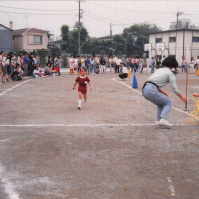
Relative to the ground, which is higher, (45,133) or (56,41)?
(56,41)

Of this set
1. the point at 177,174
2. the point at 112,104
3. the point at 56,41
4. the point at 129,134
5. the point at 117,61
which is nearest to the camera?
the point at 177,174

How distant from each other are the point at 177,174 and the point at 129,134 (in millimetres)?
2231

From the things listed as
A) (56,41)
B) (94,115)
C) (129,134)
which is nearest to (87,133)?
(129,134)

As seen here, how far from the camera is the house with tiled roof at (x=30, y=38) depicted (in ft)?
183

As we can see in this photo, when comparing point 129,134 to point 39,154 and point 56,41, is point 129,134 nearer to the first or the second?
point 39,154

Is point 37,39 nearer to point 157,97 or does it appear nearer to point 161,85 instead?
point 161,85

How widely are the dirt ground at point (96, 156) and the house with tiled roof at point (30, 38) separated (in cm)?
4924

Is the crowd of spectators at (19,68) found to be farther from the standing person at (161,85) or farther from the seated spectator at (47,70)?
the standing person at (161,85)

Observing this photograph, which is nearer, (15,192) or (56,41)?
(15,192)

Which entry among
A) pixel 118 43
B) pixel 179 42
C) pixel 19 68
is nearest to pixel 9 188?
pixel 19 68

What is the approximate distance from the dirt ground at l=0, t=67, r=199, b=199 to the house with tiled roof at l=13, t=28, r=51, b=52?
49240 millimetres

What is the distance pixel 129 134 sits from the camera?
6422mm

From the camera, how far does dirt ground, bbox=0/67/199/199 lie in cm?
375

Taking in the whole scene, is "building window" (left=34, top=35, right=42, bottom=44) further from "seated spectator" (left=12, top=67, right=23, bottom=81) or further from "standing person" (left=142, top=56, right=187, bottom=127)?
"standing person" (left=142, top=56, right=187, bottom=127)
